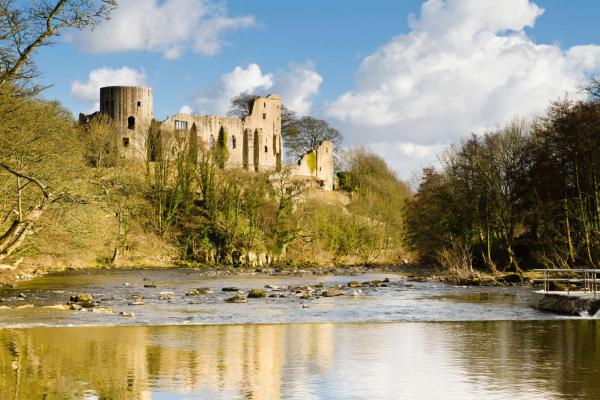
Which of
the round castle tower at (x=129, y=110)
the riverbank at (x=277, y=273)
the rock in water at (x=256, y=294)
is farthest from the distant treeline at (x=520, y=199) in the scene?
the round castle tower at (x=129, y=110)

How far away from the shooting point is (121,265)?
5866cm

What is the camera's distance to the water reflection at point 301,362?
11133mm

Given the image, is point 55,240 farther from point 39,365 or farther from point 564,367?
point 564,367

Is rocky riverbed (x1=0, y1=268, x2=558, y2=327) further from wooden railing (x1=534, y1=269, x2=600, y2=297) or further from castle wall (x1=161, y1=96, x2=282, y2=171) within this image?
castle wall (x1=161, y1=96, x2=282, y2=171)

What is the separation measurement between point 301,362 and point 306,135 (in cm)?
9843

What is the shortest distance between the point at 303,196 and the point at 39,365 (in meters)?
64.1

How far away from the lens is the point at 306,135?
112m

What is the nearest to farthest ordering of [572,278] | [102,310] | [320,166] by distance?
[102,310] → [572,278] → [320,166]

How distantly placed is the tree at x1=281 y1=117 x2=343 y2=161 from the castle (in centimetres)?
603

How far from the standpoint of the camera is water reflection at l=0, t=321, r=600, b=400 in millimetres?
11133

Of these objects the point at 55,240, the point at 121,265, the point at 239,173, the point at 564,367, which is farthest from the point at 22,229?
the point at 239,173

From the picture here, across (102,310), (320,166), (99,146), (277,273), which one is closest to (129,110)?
(99,146)

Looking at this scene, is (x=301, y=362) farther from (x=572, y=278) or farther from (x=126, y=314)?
(x=572, y=278)

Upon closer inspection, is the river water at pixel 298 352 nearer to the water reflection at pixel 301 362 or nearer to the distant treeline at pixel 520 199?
the water reflection at pixel 301 362
